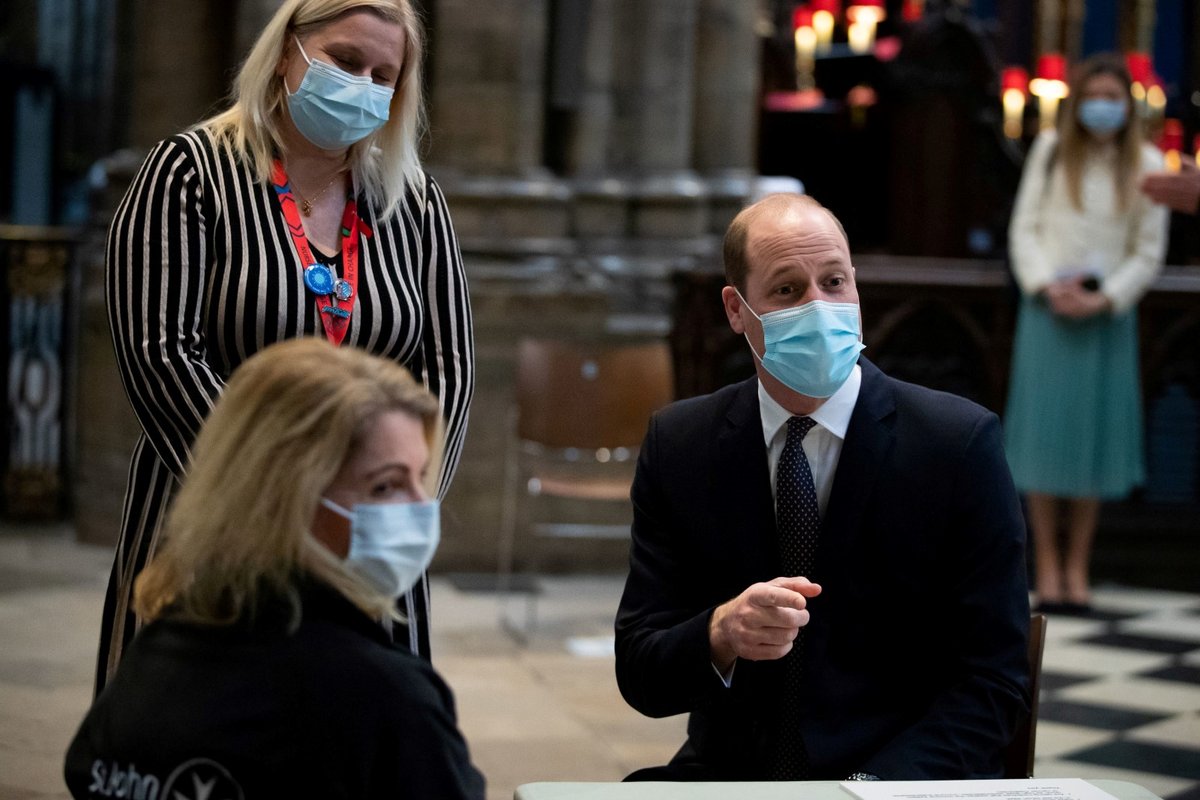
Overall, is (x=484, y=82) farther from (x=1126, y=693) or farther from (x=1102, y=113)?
(x=1126, y=693)

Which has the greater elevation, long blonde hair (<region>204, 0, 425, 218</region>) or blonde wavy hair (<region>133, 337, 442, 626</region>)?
long blonde hair (<region>204, 0, 425, 218</region>)

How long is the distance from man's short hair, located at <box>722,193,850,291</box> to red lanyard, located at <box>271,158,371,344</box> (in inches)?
23.6

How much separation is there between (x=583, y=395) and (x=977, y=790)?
4209mm

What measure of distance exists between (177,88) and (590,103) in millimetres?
1741

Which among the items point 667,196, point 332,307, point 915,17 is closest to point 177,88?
point 667,196

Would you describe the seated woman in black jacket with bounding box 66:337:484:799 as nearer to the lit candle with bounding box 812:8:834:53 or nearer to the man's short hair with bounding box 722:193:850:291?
the man's short hair with bounding box 722:193:850:291

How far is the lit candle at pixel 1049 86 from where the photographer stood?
13500 millimetres

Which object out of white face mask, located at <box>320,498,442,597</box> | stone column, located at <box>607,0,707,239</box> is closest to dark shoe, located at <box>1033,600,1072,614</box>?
stone column, located at <box>607,0,707,239</box>

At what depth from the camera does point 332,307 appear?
8.50 feet

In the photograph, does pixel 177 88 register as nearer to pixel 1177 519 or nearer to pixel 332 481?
pixel 1177 519

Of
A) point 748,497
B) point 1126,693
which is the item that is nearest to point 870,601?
point 748,497

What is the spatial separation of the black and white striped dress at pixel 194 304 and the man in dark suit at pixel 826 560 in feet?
1.49

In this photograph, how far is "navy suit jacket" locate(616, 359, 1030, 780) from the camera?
87.0 inches

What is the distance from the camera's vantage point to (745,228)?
95.3 inches
